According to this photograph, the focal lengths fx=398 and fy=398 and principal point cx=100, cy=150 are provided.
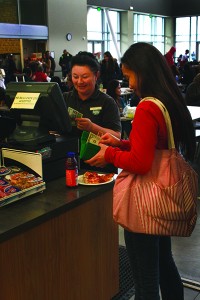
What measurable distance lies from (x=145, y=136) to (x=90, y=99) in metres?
1.16

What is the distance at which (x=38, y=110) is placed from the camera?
1945 millimetres

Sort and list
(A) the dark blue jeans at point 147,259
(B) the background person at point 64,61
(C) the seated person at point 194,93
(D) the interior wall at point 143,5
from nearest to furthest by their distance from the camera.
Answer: (A) the dark blue jeans at point 147,259 → (C) the seated person at point 194,93 → (B) the background person at point 64,61 → (D) the interior wall at point 143,5

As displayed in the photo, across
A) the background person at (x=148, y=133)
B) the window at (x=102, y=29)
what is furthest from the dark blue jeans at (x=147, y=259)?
the window at (x=102, y=29)

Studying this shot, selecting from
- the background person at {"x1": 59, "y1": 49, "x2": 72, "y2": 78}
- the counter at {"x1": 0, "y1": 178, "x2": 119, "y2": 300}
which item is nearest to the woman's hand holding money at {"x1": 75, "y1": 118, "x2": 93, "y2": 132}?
the counter at {"x1": 0, "y1": 178, "x2": 119, "y2": 300}

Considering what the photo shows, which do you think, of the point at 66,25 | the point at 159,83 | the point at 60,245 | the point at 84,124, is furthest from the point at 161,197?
the point at 66,25

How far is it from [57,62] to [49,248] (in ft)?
44.0

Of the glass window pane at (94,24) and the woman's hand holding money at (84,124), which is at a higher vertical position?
the glass window pane at (94,24)

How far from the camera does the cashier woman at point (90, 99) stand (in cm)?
246

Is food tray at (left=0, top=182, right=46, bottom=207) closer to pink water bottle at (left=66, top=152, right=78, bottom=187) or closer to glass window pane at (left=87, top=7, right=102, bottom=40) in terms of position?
pink water bottle at (left=66, top=152, right=78, bottom=187)

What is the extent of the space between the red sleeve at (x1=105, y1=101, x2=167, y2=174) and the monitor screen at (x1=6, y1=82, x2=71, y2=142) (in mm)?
521

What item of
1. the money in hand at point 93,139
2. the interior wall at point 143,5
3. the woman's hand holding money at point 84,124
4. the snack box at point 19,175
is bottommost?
the snack box at point 19,175

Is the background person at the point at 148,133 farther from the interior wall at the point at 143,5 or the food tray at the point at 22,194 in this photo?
the interior wall at the point at 143,5

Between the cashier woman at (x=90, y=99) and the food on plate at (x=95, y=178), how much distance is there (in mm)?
A: 402

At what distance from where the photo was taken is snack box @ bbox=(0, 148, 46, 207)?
171 cm
